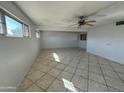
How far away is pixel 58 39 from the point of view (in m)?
9.34

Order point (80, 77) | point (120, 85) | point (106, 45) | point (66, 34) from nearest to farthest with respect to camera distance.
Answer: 1. point (120, 85)
2. point (80, 77)
3. point (106, 45)
4. point (66, 34)

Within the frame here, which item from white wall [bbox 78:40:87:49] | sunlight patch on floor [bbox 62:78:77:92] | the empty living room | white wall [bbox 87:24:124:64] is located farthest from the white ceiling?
white wall [bbox 78:40:87:49]

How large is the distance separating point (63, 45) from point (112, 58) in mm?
5772

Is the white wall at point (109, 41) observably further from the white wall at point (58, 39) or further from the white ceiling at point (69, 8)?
the white wall at point (58, 39)

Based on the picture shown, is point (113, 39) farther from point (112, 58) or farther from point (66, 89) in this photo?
point (66, 89)

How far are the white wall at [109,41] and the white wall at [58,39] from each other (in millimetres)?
3447

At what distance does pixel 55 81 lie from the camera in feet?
8.22

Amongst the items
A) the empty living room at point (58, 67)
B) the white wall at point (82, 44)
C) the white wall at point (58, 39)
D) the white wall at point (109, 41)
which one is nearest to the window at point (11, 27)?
the empty living room at point (58, 67)

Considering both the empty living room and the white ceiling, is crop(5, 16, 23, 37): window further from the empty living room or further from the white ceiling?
the white ceiling

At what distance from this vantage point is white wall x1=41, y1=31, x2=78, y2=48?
29.3 ft

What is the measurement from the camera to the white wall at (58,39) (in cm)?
892

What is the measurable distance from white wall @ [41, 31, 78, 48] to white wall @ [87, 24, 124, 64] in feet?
11.3

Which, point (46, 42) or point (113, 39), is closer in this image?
point (113, 39)

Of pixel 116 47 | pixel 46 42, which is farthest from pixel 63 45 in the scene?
pixel 116 47
